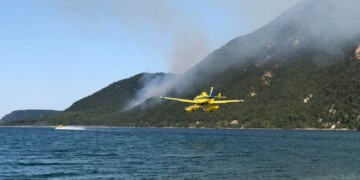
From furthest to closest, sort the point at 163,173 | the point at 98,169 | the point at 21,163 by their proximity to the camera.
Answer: the point at 21,163 < the point at 98,169 < the point at 163,173

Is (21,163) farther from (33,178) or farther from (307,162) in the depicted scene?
(307,162)

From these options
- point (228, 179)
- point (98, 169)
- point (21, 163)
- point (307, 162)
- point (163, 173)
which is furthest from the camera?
point (307, 162)

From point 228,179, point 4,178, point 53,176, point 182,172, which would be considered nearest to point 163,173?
point 182,172

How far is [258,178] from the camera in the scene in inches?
2114

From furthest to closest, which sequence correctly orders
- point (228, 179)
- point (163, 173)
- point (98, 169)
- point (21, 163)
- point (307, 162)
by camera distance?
point (307, 162) → point (21, 163) → point (98, 169) → point (163, 173) → point (228, 179)

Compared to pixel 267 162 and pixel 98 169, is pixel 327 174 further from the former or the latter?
pixel 98 169

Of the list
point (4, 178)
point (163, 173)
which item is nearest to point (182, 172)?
point (163, 173)

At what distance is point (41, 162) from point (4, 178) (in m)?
16.3

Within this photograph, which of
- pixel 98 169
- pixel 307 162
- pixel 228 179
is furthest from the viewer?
pixel 307 162

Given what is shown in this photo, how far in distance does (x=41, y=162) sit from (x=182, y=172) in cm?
2352

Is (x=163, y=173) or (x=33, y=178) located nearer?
(x=33, y=178)

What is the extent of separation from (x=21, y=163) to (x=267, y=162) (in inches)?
1442

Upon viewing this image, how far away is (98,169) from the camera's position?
201 feet

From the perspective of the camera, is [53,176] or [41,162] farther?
[41,162]
